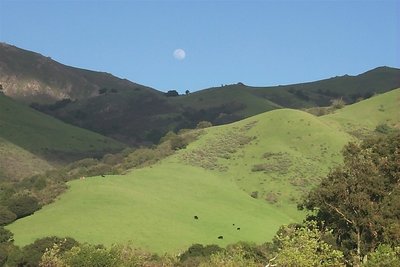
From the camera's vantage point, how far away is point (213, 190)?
84000 millimetres

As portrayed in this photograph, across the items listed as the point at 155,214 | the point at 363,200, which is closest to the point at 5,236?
the point at 155,214

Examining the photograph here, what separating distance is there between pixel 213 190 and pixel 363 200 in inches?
1528

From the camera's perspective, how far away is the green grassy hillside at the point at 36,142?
124 m

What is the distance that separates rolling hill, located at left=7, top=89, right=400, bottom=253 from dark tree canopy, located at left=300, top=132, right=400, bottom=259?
15658 mm

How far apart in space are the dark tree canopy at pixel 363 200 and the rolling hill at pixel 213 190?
1566 cm

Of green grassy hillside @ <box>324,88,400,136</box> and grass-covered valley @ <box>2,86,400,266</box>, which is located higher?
green grassy hillside @ <box>324,88,400,136</box>

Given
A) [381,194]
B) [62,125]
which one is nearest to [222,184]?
[381,194]

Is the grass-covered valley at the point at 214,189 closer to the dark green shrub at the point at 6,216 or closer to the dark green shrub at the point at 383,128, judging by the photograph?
the dark green shrub at the point at 383,128

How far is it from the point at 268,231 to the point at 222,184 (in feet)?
65.4

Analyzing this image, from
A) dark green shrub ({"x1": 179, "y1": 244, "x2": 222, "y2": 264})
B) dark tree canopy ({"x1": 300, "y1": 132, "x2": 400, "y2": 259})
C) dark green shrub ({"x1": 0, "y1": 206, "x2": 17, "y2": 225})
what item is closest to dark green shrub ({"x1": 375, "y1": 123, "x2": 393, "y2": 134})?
dark tree canopy ({"x1": 300, "y1": 132, "x2": 400, "y2": 259})

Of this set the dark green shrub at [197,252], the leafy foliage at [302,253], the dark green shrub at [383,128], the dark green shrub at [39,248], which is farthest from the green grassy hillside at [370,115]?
the leafy foliage at [302,253]

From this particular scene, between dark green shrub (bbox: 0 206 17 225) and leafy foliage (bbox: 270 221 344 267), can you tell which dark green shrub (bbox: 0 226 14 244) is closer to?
dark green shrub (bbox: 0 206 17 225)

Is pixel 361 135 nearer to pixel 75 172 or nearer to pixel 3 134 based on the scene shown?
pixel 75 172

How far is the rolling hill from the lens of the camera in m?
63.7
